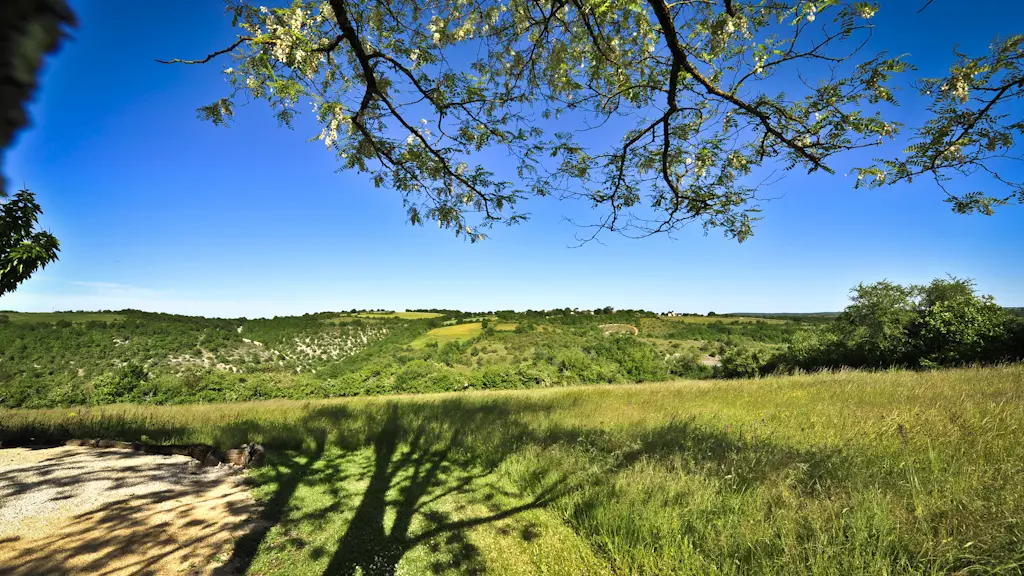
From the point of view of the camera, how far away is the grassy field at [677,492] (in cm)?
330

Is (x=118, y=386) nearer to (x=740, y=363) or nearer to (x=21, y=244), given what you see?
(x=21, y=244)

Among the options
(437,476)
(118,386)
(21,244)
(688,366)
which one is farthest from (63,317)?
(688,366)

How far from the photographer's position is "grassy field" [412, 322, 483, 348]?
53375 millimetres

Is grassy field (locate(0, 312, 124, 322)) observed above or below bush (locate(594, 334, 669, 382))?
above

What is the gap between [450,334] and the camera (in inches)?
2222

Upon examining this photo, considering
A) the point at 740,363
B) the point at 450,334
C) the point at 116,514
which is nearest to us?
the point at 116,514

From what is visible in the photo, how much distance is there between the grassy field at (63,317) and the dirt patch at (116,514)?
190 feet

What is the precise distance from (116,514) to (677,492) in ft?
23.1

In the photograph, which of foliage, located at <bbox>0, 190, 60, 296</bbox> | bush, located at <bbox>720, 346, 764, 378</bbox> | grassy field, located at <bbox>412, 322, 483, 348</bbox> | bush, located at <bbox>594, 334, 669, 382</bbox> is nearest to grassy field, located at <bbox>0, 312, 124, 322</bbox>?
grassy field, located at <bbox>412, 322, 483, 348</bbox>

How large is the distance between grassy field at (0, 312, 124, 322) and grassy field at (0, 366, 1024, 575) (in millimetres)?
55879

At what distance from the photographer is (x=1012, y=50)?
4.05 m

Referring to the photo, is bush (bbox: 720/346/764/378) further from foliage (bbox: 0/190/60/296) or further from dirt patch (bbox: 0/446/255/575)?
foliage (bbox: 0/190/60/296)

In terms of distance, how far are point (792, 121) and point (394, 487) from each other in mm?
7401

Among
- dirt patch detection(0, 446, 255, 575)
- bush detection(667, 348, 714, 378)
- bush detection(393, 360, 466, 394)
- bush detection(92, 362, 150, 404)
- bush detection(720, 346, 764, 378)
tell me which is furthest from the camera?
bush detection(667, 348, 714, 378)
